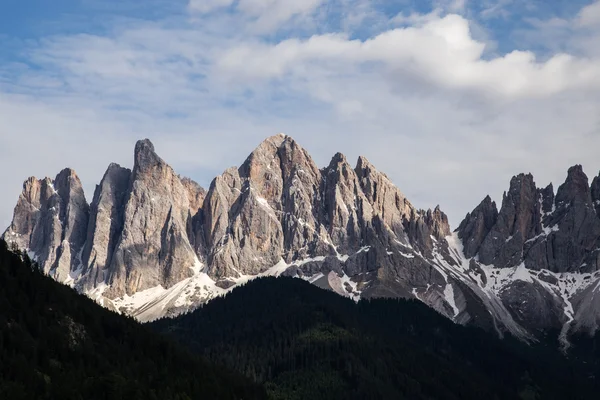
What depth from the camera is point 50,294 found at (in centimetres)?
19738

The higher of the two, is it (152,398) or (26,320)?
(26,320)

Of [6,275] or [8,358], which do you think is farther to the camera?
[6,275]

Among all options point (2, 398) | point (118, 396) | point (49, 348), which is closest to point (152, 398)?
point (118, 396)

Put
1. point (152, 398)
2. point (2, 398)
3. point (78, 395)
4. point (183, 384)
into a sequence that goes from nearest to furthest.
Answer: point (2, 398)
point (78, 395)
point (152, 398)
point (183, 384)

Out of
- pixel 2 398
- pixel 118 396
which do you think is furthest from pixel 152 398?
pixel 2 398

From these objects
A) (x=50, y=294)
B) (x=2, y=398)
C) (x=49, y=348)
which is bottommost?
(x=2, y=398)

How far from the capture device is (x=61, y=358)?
176m

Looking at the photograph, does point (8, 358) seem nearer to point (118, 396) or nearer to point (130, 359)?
point (118, 396)

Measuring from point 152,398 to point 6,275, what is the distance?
149ft

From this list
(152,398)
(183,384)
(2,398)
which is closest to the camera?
(2,398)

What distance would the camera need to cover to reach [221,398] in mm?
199750

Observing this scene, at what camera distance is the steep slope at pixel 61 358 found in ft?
521

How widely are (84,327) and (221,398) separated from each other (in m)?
31.4

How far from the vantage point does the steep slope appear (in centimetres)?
15875
